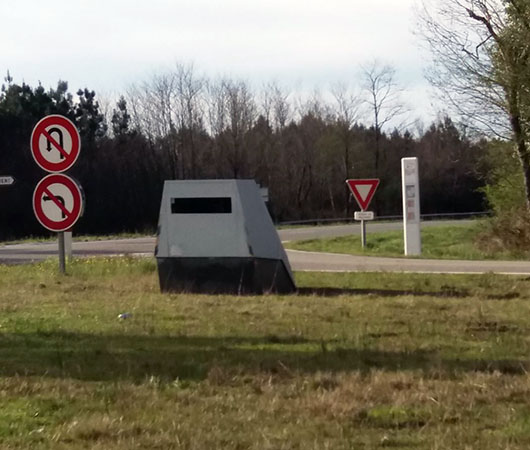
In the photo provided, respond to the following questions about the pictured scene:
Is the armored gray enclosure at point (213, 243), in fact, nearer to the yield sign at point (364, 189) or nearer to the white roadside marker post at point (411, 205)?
the white roadside marker post at point (411, 205)

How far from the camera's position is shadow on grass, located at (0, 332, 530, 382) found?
7.74m

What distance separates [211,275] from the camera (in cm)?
1379

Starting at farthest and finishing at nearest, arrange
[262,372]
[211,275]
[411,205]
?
1. [411,205]
2. [211,275]
3. [262,372]

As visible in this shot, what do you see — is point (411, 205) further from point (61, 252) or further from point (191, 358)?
point (191, 358)

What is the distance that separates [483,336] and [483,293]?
15.5 ft

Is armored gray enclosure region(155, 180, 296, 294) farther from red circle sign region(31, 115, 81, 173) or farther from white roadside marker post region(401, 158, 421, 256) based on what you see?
white roadside marker post region(401, 158, 421, 256)

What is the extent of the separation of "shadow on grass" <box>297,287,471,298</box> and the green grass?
11.6 meters

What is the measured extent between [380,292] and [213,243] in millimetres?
2432

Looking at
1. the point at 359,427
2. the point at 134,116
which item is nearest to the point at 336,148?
the point at 134,116

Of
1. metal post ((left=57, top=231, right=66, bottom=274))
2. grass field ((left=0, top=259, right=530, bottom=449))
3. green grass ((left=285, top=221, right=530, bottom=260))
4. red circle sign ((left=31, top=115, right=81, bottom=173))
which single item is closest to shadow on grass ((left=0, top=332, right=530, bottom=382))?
grass field ((left=0, top=259, right=530, bottom=449))

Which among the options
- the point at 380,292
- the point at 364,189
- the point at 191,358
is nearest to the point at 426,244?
the point at 364,189

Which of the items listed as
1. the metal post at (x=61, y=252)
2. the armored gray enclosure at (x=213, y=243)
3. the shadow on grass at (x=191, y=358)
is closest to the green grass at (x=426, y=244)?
the metal post at (x=61, y=252)

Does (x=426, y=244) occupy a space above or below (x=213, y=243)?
below

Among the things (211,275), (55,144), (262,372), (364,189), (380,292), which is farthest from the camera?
(364,189)
